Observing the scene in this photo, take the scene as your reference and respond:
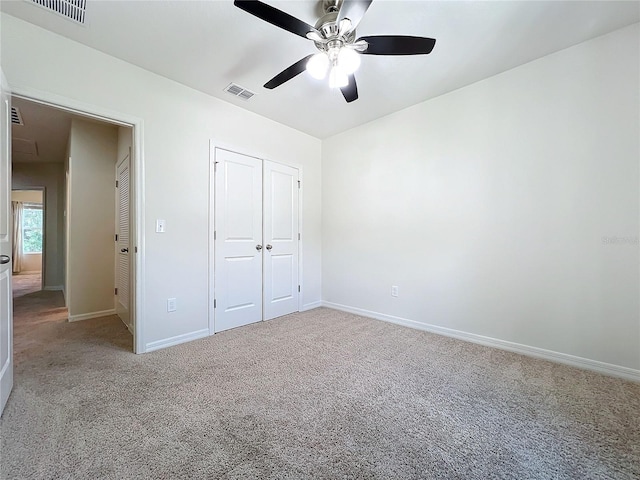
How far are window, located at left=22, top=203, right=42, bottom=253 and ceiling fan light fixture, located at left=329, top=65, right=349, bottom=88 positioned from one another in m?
11.1

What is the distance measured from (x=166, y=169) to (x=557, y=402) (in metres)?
Result: 3.47

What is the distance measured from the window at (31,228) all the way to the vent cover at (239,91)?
982 cm

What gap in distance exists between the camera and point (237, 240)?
3.08m

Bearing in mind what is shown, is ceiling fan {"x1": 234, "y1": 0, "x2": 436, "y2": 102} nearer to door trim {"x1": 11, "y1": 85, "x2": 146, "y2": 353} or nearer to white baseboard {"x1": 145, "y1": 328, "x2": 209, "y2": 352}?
door trim {"x1": 11, "y1": 85, "x2": 146, "y2": 353}

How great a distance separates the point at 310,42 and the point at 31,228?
11.4 metres

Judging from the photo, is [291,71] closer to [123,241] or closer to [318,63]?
[318,63]

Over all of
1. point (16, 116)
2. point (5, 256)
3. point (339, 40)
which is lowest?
point (5, 256)

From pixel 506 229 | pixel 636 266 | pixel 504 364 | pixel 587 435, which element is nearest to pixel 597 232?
pixel 636 266

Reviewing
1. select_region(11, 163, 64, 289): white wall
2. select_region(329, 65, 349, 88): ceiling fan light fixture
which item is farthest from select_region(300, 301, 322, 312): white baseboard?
select_region(11, 163, 64, 289): white wall

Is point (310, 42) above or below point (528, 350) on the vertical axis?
above

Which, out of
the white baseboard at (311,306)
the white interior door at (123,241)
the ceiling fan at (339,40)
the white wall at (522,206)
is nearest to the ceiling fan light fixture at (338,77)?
the ceiling fan at (339,40)

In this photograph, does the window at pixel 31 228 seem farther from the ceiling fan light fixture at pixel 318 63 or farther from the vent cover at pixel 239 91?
the ceiling fan light fixture at pixel 318 63

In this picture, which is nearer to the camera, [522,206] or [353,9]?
[353,9]

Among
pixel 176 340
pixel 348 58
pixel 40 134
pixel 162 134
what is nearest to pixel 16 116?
pixel 40 134
